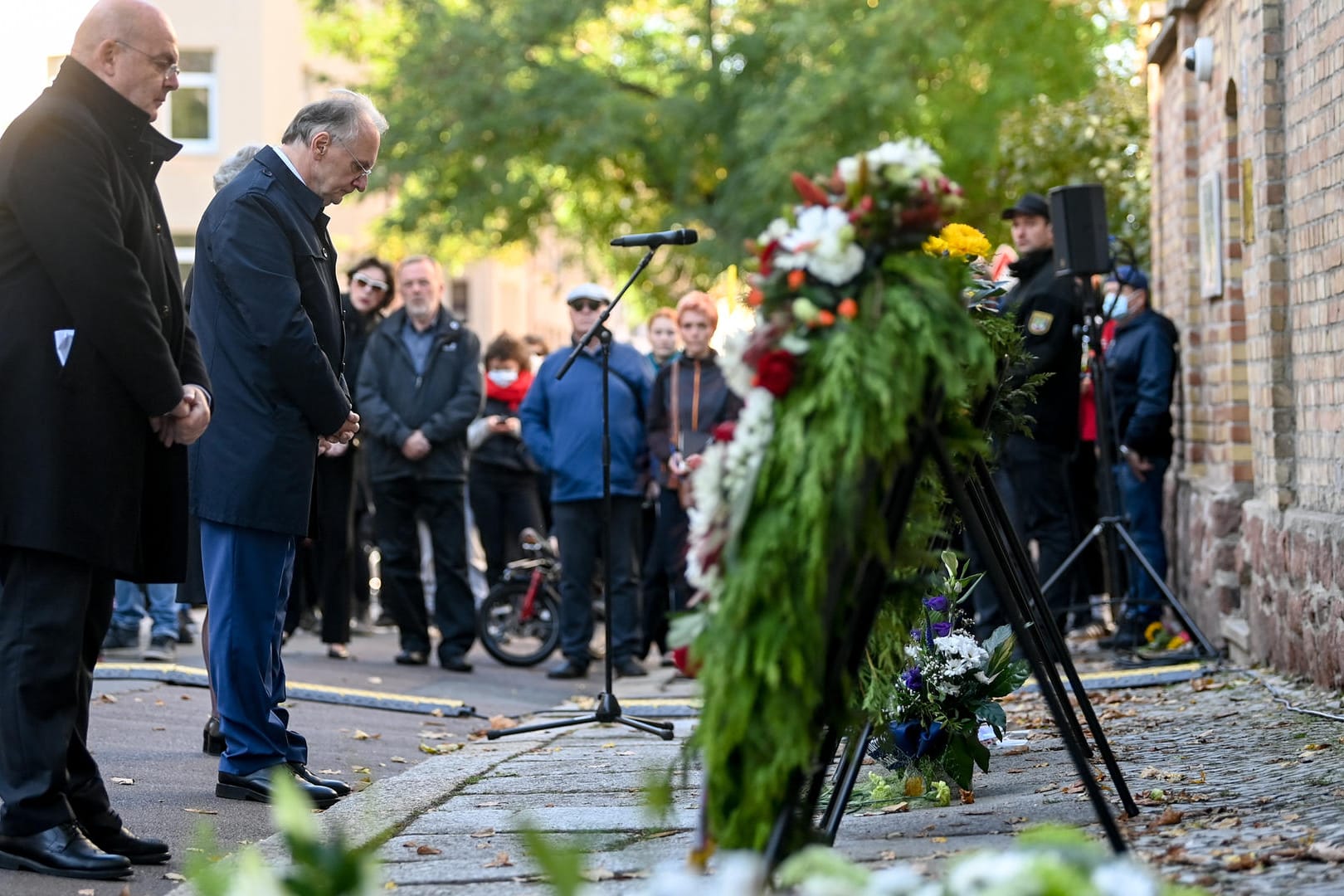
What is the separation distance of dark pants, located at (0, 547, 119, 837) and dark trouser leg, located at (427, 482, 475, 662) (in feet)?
18.5

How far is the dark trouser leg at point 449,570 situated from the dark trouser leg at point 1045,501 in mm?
3156

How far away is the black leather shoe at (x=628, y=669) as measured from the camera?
34.4ft

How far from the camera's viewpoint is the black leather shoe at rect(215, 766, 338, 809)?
18.9 ft

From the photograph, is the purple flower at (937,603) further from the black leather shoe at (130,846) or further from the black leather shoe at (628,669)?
the black leather shoe at (628,669)

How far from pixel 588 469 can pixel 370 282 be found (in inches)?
74.0

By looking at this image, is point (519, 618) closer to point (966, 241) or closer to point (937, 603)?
point (937, 603)

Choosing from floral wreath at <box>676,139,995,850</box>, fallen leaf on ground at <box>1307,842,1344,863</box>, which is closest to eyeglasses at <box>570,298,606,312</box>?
fallen leaf on ground at <box>1307,842,1344,863</box>

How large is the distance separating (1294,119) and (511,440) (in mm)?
5967

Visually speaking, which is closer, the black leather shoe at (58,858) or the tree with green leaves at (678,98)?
the black leather shoe at (58,858)

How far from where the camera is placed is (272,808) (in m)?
5.66

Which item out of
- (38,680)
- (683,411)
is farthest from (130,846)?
(683,411)

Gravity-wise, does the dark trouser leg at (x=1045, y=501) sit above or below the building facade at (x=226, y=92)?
below

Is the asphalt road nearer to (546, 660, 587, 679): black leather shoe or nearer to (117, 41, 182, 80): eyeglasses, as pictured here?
(546, 660, 587, 679): black leather shoe

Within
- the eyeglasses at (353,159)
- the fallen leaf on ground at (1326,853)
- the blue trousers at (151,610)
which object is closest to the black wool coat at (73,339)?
the eyeglasses at (353,159)
